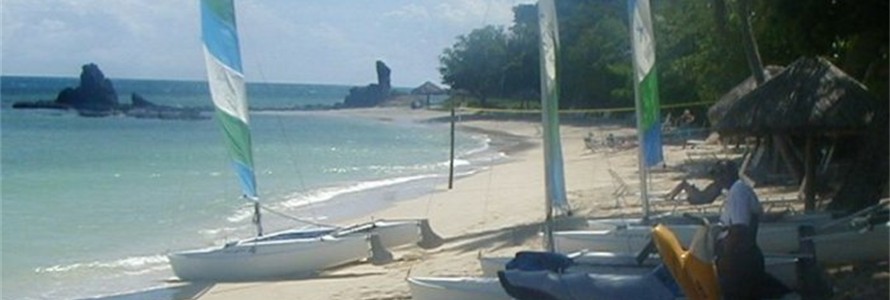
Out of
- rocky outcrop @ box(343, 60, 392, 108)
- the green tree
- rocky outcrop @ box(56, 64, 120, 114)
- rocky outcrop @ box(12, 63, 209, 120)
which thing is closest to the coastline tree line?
the green tree

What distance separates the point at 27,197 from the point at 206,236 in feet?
32.8

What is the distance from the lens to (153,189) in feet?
96.0

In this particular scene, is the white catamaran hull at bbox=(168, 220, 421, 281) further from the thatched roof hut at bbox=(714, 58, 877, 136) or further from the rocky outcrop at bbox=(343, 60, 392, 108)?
the rocky outcrop at bbox=(343, 60, 392, 108)

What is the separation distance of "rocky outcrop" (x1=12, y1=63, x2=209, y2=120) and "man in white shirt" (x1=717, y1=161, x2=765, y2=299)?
72.1m

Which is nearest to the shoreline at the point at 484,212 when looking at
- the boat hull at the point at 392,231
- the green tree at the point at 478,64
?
the boat hull at the point at 392,231

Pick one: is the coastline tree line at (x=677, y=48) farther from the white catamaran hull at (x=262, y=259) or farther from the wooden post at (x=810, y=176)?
the white catamaran hull at (x=262, y=259)

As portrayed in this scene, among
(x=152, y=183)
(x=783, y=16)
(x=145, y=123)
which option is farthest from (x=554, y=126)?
(x=145, y=123)

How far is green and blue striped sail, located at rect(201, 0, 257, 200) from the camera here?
538 inches

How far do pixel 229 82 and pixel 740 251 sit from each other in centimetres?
755

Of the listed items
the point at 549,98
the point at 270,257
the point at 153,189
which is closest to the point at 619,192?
the point at 270,257

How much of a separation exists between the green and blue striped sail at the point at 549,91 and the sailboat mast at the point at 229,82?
4.14 metres

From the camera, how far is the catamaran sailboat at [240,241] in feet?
43.2

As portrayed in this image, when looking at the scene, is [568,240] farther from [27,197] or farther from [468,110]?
[468,110]

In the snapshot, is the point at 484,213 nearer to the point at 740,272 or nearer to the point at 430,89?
the point at 740,272
